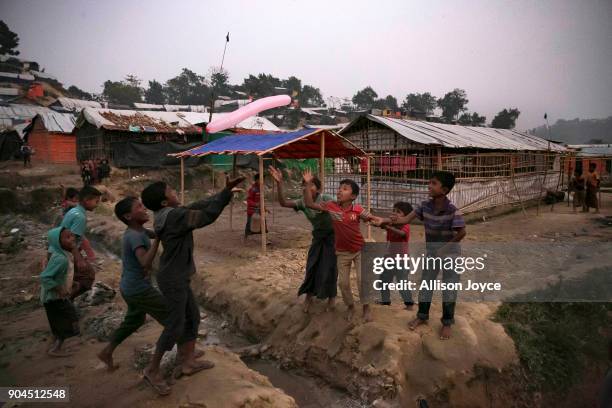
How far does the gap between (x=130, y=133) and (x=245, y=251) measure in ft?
45.9

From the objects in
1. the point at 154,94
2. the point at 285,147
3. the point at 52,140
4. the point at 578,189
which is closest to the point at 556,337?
the point at 285,147

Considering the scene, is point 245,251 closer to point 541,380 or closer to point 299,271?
point 299,271

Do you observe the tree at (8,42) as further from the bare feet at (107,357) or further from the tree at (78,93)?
the bare feet at (107,357)

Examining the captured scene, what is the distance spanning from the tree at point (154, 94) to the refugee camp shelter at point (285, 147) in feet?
191

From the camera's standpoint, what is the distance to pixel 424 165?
12555mm

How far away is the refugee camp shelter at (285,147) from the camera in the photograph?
24.8 ft

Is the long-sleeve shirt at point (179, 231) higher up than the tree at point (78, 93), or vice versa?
the tree at point (78, 93)

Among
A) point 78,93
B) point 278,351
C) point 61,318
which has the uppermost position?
point 78,93

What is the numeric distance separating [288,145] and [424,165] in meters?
5.99

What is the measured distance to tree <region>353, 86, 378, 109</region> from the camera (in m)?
64.0

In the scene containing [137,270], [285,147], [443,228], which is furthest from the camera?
[285,147]

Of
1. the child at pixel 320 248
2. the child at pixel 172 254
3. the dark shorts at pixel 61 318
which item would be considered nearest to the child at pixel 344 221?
the child at pixel 320 248

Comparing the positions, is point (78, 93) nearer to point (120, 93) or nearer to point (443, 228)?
Answer: point (120, 93)

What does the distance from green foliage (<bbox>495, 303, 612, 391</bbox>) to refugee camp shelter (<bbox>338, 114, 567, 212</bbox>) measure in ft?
23.1
